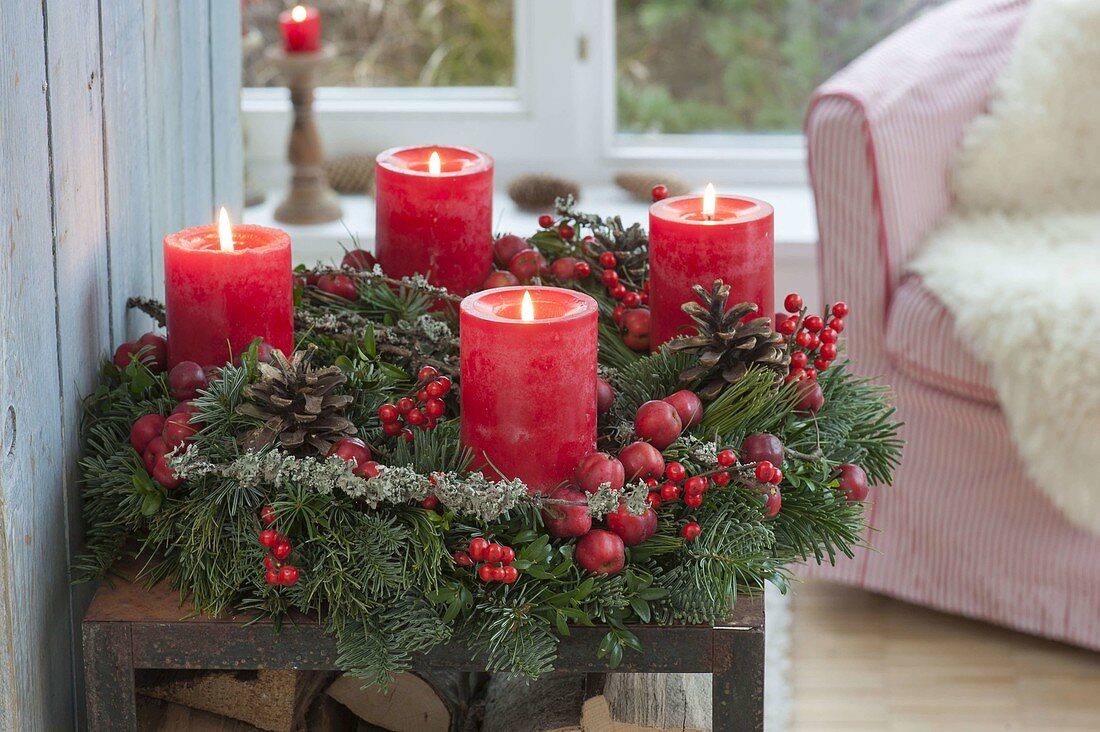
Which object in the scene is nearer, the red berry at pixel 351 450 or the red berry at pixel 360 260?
the red berry at pixel 351 450

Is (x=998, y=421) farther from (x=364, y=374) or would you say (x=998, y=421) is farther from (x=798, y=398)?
(x=364, y=374)

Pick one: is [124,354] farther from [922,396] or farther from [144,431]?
[922,396]

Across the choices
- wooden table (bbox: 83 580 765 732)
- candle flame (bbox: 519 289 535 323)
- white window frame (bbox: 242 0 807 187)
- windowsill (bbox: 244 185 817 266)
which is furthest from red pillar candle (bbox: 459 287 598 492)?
white window frame (bbox: 242 0 807 187)

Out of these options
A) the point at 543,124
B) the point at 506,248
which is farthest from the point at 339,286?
the point at 543,124

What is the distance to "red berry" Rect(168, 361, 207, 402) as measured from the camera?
849mm

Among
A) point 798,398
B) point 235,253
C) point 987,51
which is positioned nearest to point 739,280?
point 798,398

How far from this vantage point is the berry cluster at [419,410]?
80cm

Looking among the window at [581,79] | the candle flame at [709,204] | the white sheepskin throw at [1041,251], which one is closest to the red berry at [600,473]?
the candle flame at [709,204]

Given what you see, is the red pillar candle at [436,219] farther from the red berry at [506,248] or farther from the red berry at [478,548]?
the red berry at [478,548]

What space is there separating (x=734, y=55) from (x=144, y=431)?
1.89 meters

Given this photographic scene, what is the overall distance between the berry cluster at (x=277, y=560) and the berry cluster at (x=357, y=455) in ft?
0.19

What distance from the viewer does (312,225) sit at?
2.24 m

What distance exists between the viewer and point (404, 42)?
248 centimetres

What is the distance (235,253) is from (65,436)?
0.53 ft
